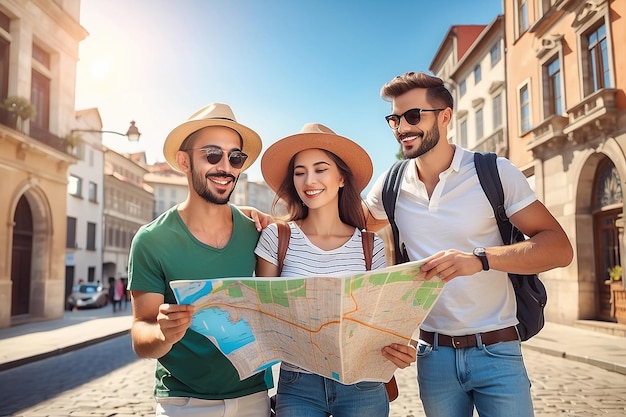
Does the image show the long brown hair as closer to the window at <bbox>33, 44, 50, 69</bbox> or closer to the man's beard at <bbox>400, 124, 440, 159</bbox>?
the man's beard at <bbox>400, 124, 440, 159</bbox>

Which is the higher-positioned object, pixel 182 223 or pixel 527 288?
pixel 182 223

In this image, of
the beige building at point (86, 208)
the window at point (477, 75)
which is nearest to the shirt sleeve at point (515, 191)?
the window at point (477, 75)

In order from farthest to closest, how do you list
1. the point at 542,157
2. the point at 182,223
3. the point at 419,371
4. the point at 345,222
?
the point at 542,157
the point at 345,222
the point at 419,371
the point at 182,223

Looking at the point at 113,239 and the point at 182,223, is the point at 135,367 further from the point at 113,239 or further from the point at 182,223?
the point at 113,239

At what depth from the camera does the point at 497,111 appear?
24797 mm

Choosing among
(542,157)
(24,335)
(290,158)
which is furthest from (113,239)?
(290,158)

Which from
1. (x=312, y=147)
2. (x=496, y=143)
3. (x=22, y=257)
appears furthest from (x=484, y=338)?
(x=496, y=143)

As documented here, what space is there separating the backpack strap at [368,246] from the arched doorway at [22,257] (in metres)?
20.7

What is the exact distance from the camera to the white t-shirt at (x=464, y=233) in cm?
279

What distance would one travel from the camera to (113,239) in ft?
149

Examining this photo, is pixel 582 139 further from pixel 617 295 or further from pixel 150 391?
pixel 150 391

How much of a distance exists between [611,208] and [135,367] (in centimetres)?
1316

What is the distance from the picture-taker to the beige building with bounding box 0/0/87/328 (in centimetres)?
1861

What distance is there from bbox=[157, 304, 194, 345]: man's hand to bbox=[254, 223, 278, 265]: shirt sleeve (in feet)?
2.61
